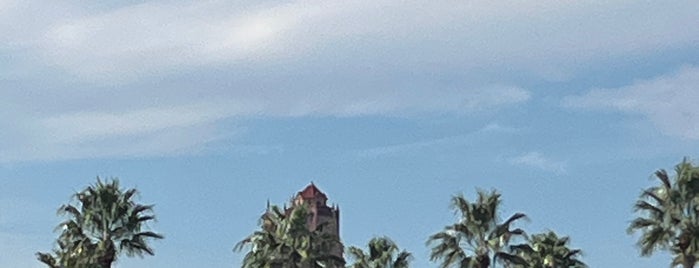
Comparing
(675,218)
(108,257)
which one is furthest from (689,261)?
(108,257)

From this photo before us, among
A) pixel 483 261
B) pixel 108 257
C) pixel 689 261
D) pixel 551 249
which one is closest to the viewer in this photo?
pixel 689 261

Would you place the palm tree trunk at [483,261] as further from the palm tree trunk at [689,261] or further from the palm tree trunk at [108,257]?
the palm tree trunk at [108,257]

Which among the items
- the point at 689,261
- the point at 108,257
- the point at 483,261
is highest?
the point at 108,257

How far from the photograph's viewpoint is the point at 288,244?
6756 cm

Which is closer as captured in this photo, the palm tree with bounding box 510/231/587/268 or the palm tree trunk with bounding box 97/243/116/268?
the palm tree trunk with bounding box 97/243/116/268

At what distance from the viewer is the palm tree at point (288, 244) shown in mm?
67125

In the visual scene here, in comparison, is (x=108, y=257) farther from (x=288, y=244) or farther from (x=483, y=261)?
(x=483, y=261)

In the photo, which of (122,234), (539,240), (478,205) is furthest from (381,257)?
(122,234)

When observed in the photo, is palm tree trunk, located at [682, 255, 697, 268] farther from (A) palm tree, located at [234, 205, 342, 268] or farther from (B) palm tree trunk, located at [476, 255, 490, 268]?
(A) palm tree, located at [234, 205, 342, 268]

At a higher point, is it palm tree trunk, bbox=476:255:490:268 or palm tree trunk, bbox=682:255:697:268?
palm tree trunk, bbox=476:255:490:268

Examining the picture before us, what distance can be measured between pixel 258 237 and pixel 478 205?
12143 millimetres

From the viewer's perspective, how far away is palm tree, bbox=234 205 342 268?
220 feet

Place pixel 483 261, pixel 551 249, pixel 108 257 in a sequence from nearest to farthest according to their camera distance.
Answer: pixel 108 257
pixel 483 261
pixel 551 249

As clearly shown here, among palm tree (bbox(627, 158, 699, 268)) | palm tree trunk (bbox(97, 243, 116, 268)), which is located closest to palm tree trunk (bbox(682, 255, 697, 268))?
palm tree (bbox(627, 158, 699, 268))
